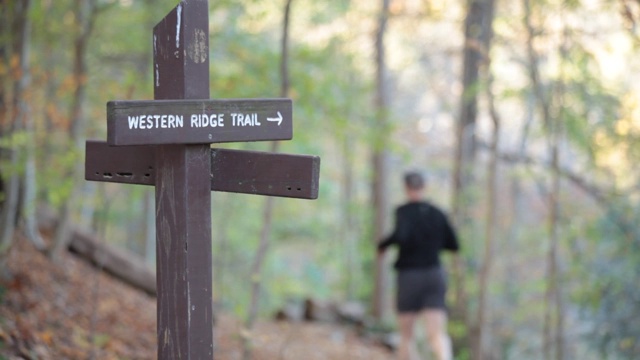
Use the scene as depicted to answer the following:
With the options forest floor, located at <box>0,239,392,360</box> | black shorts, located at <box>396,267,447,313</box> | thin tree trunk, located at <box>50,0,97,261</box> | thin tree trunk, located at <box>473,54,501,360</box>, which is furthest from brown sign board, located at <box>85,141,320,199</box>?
thin tree trunk, located at <box>473,54,501,360</box>

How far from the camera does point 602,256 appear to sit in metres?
10.0

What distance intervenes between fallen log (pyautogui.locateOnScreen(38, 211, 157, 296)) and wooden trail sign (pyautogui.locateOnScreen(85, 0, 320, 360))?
6.89m

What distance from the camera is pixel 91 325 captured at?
586cm

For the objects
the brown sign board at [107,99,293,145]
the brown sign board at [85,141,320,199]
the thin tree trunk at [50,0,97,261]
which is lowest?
the brown sign board at [85,141,320,199]

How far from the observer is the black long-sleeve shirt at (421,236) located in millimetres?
7125

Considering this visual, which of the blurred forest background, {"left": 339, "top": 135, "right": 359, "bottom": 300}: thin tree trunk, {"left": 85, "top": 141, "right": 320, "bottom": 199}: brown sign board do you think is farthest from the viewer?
{"left": 339, "top": 135, "right": 359, "bottom": 300}: thin tree trunk

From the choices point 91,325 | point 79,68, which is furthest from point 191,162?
point 79,68

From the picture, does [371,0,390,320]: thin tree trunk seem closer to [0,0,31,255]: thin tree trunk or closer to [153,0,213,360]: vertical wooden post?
[0,0,31,255]: thin tree trunk

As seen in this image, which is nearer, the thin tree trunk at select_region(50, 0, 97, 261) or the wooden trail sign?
the wooden trail sign

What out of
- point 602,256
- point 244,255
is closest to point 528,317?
point 602,256

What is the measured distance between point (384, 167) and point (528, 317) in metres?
5.42

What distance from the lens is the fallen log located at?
973 cm

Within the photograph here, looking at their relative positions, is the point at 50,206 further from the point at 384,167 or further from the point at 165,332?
the point at 165,332

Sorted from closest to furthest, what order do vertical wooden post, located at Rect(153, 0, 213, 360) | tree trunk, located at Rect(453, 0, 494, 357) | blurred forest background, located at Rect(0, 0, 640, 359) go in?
vertical wooden post, located at Rect(153, 0, 213, 360) < blurred forest background, located at Rect(0, 0, 640, 359) < tree trunk, located at Rect(453, 0, 494, 357)
